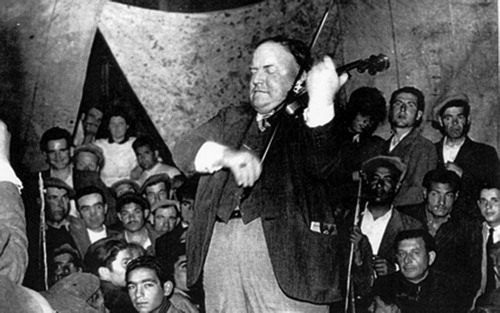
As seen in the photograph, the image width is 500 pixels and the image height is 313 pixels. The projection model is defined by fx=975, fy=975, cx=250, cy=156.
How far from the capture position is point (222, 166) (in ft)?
13.7

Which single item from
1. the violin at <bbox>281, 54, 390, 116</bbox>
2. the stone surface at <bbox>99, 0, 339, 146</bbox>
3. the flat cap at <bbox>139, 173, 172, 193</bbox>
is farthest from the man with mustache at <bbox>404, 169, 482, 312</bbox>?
the flat cap at <bbox>139, 173, 172, 193</bbox>

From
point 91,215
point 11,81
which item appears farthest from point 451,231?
point 11,81

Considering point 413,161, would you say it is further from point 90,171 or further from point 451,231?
point 90,171

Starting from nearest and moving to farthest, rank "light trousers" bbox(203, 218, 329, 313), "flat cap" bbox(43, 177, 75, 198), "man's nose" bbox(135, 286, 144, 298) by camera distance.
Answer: "light trousers" bbox(203, 218, 329, 313) < "man's nose" bbox(135, 286, 144, 298) < "flat cap" bbox(43, 177, 75, 198)

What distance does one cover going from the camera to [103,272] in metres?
4.59

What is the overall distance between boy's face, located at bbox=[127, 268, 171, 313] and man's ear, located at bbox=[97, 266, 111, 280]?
12 centimetres

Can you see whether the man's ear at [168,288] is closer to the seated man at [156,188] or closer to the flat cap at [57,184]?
the seated man at [156,188]

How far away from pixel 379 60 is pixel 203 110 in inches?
34.2

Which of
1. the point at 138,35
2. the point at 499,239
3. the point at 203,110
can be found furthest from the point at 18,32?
the point at 499,239

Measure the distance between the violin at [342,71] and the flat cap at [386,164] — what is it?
1.36 ft

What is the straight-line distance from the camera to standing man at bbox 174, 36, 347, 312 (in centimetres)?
407

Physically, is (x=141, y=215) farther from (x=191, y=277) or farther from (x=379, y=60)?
(x=379, y=60)

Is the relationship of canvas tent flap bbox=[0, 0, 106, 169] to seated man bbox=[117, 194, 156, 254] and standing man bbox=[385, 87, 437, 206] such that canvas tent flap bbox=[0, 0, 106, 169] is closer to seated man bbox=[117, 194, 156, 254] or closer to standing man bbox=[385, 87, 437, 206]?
seated man bbox=[117, 194, 156, 254]

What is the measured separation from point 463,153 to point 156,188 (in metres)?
1.48
